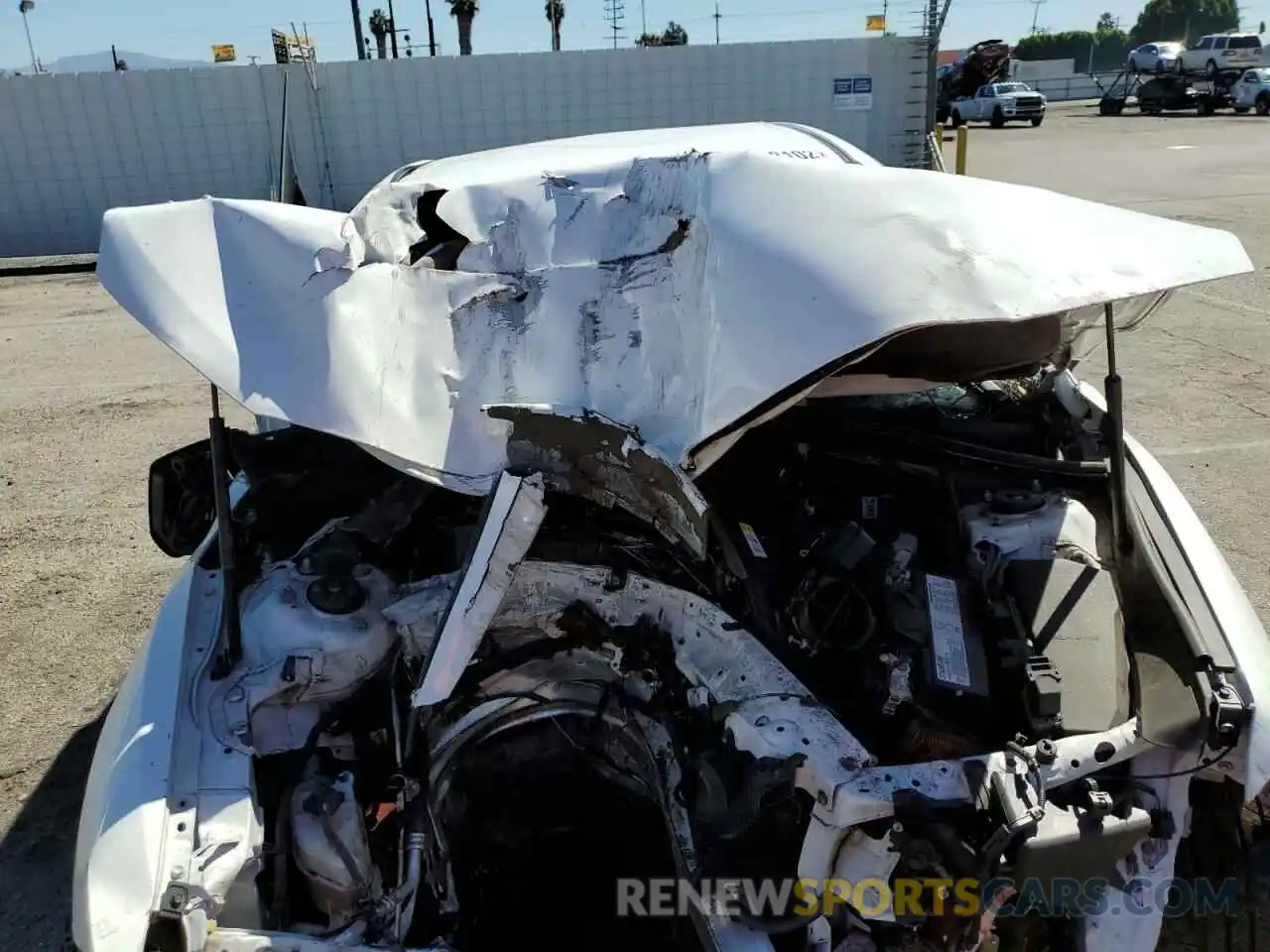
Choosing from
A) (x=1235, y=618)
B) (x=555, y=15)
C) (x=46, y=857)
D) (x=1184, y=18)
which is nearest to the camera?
(x=1235, y=618)

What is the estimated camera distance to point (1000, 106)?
96.1 ft

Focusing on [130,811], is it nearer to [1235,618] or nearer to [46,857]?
[46,857]

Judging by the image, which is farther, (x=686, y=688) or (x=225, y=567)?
(x=225, y=567)

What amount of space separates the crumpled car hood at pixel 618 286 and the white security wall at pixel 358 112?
41.2 ft

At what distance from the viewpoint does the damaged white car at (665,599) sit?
1.99 meters

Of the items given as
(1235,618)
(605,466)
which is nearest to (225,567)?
(605,466)

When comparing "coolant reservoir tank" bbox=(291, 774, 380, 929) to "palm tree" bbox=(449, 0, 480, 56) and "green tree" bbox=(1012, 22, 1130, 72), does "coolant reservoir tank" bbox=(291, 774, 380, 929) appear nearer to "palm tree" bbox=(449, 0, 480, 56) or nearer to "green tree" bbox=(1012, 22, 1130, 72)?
"palm tree" bbox=(449, 0, 480, 56)

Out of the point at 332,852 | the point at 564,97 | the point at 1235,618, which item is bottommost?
the point at 332,852

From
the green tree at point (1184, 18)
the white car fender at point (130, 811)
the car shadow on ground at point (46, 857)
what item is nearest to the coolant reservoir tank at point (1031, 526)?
the white car fender at point (130, 811)

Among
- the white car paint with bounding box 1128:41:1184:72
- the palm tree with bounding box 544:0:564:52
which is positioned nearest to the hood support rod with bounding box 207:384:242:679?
the white car paint with bounding box 1128:41:1184:72

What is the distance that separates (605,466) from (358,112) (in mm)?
13838

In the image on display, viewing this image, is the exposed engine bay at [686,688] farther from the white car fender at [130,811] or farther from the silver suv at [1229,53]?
the silver suv at [1229,53]

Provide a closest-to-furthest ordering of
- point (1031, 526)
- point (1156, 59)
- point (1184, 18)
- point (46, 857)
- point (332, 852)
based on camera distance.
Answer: point (332, 852), point (1031, 526), point (46, 857), point (1156, 59), point (1184, 18)

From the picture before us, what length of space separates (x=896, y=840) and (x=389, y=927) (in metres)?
1.07
